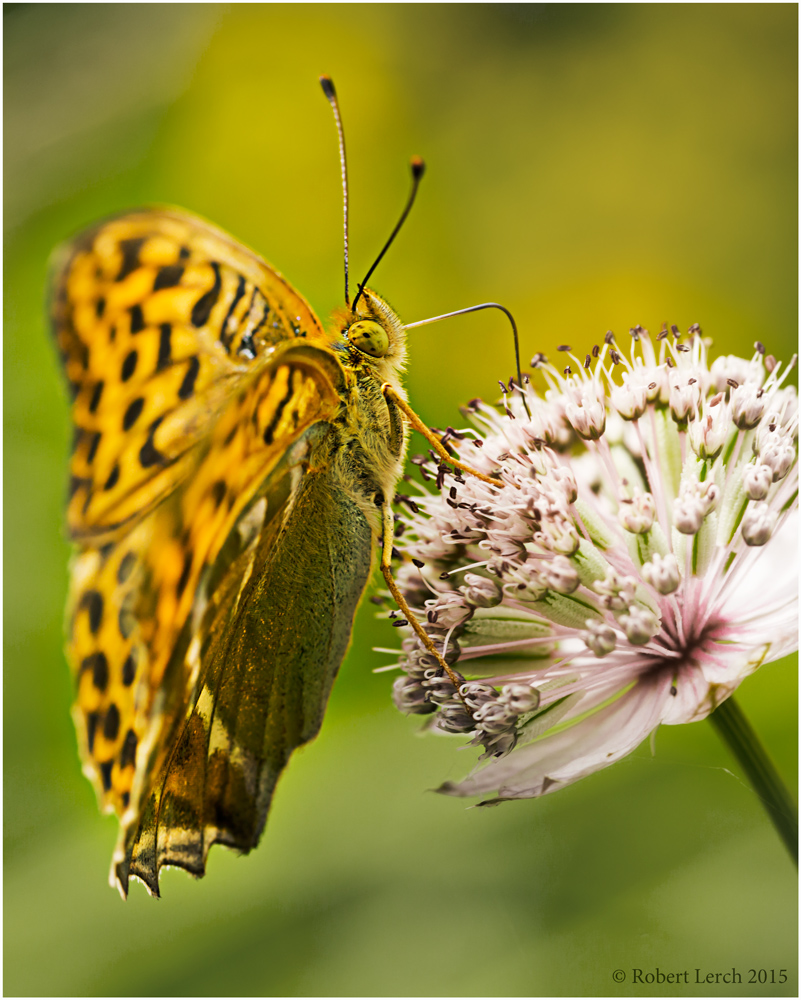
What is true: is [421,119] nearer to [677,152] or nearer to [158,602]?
[677,152]

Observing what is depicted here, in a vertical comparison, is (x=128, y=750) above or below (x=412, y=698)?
above

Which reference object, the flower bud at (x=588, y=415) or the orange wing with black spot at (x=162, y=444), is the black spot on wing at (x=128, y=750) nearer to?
the orange wing with black spot at (x=162, y=444)

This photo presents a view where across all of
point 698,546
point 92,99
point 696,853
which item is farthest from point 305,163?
point 696,853

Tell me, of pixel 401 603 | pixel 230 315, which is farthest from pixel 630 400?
pixel 230 315

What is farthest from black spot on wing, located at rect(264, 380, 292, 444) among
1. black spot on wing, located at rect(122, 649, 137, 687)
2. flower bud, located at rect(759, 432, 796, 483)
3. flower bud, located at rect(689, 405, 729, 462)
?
flower bud, located at rect(759, 432, 796, 483)

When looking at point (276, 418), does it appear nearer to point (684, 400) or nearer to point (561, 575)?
point (561, 575)

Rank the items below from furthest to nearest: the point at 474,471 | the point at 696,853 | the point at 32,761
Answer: the point at 32,761
the point at 696,853
the point at 474,471
